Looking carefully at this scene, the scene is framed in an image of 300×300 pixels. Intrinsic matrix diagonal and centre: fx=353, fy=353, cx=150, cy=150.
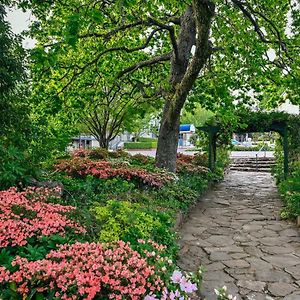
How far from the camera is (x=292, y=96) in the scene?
9.80 metres

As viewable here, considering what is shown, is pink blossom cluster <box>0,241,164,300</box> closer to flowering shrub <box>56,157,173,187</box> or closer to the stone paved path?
the stone paved path

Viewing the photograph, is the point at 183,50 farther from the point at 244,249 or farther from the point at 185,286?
the point at 185,286

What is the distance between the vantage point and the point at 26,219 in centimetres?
284

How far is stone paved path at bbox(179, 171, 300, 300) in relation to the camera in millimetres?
3618

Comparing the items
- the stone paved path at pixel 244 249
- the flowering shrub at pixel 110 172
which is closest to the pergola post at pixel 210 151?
the stone paved path at pixel 244 249

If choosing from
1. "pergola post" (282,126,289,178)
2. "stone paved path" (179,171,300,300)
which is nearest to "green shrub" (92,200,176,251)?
"stone paved path" (179,171,300,300)

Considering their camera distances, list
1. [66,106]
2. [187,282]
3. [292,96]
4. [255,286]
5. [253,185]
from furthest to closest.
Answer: [253,185]
[292,96]
[66,106]
[255,286]
[187,282]

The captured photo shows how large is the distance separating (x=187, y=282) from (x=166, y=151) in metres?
6.42

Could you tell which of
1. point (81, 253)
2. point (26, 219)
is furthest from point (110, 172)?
point (81, 253)

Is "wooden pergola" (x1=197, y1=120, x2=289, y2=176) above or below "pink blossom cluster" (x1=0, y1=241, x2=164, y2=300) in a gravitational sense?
above

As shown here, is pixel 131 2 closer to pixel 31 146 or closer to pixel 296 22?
pixel 31 146

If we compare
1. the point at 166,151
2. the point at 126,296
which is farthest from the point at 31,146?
the point at 166,151

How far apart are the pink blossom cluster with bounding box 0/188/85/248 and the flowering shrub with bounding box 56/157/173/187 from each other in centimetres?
342

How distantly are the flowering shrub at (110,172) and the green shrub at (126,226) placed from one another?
2.79 meters
